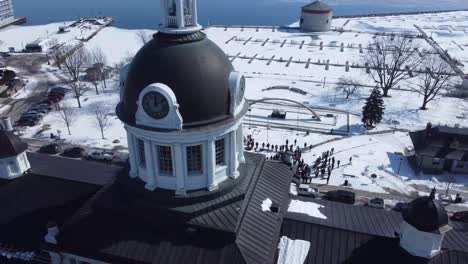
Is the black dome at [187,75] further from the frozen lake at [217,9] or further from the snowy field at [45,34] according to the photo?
the frozen lake at [217,9]

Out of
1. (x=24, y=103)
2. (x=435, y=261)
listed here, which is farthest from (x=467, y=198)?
(x=24, y=103)

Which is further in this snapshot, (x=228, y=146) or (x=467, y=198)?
(x=467, y=198)

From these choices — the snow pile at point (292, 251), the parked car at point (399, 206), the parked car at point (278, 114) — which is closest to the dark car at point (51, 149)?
the parked car at point (278, 114)

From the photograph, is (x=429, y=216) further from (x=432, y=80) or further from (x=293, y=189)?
(x=432, y=80)

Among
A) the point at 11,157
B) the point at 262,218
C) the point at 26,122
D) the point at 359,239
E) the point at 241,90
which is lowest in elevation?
the point at 26,122

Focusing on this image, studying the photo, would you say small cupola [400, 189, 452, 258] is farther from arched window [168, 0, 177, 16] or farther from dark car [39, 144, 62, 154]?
dark car [39, 144, 62, 154]

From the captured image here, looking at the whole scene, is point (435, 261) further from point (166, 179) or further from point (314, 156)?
point (314, 156)

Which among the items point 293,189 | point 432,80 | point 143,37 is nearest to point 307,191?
point 293,189
